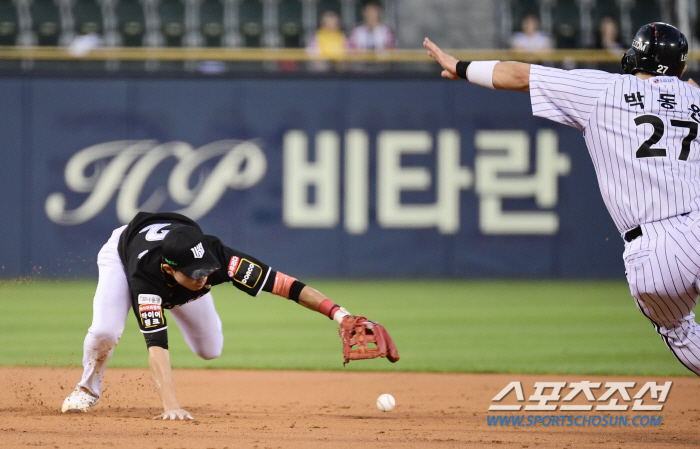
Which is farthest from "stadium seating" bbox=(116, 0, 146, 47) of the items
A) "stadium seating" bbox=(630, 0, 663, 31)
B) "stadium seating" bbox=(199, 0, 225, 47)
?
"stadium seating" bbox=(630, 0, 663, 31)

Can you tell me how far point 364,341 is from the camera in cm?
441

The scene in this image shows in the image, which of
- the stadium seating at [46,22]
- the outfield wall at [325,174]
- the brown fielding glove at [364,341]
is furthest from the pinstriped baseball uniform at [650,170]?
the stadium seating at [46,22]

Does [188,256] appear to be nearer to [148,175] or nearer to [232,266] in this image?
[232,266]

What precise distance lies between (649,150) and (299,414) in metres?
2.55

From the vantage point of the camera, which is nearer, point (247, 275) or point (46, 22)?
point (247, 275)

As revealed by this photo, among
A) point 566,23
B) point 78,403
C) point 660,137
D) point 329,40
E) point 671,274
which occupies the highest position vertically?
point 566,23

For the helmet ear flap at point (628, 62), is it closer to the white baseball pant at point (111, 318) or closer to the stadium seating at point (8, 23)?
the white baseball pant at point (111, 318)

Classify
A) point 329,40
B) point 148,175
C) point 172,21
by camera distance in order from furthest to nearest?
point 172,21
point 329,40
point 148,175

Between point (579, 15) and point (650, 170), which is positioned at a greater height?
point (579, 15)

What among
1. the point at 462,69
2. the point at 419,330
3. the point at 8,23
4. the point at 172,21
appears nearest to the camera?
the point at 462,69

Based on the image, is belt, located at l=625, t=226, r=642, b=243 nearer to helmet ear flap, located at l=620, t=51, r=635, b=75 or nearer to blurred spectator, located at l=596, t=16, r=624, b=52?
helmet ear flap, located at l=620, t=51, r=635, b=75

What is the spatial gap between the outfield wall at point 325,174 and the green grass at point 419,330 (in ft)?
2.00

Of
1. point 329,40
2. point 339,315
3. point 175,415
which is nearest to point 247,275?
point 339,315

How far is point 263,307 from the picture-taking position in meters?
11.0
